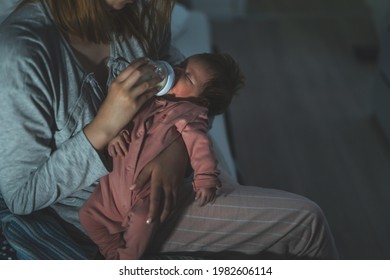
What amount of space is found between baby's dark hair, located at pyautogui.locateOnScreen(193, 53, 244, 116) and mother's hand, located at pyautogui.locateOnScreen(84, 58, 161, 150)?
8cm

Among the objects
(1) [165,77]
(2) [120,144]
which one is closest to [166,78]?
(1) [165,77]

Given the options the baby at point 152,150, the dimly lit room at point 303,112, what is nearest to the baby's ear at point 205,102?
the baby at point 152,150

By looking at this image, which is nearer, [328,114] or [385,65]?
[328,114]

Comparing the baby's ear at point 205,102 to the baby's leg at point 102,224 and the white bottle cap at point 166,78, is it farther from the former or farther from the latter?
the baby's leg at point 102,224

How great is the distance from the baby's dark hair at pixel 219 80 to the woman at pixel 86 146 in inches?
3.0

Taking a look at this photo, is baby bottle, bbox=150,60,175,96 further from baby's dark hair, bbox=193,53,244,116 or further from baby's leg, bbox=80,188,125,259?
baby's leg, bbox=80,188,125,259

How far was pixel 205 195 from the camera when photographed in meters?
0.76

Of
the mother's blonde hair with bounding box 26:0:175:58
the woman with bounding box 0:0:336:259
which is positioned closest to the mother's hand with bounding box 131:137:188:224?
the woman with bounding box 0:0:336:259

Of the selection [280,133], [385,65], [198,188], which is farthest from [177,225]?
[385,65]

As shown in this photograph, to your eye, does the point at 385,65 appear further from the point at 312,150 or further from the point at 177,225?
the point at 177,225

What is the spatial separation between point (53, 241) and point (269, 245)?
0.31 m

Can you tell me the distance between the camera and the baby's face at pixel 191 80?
29.6 inches

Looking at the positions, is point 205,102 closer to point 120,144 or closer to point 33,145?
point 120,144
